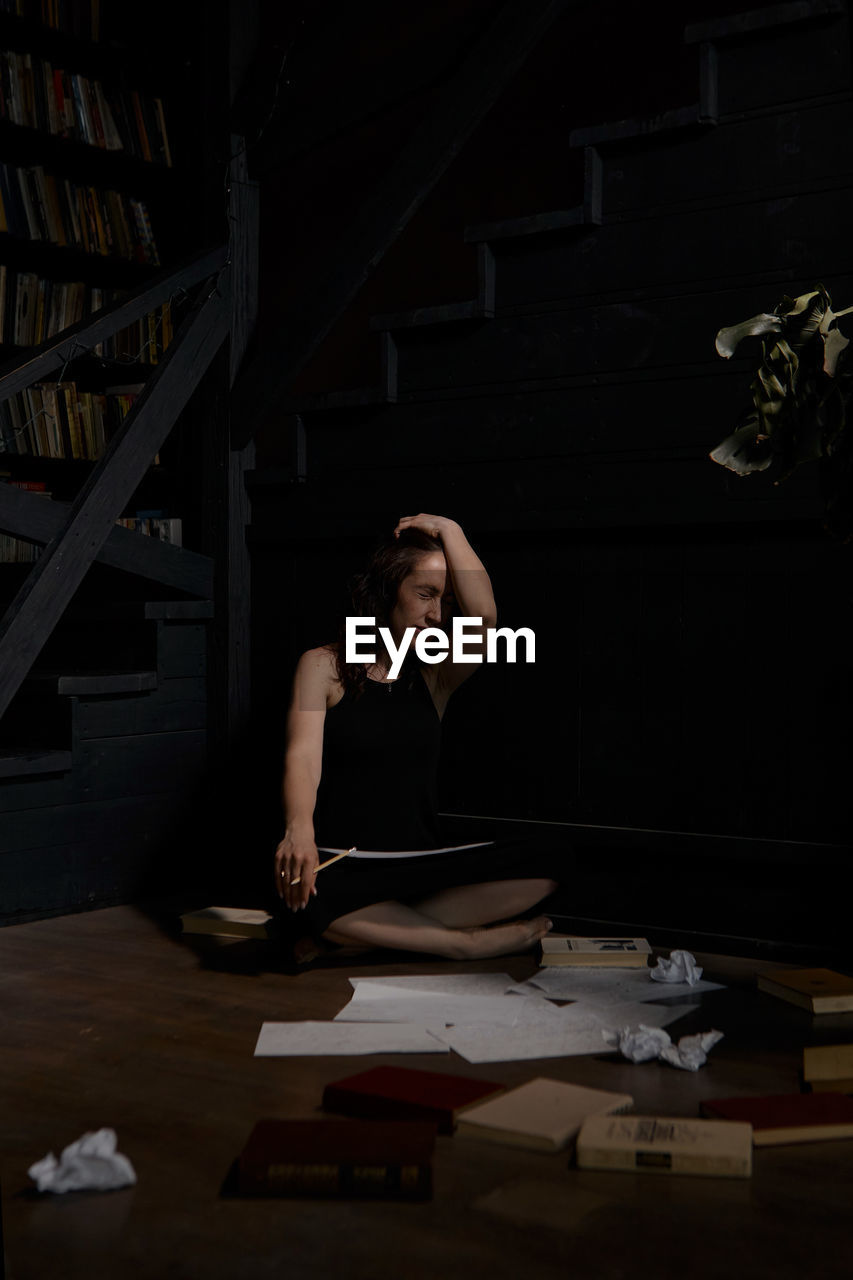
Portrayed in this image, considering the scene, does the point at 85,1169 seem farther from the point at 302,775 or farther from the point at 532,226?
the point at 532,226

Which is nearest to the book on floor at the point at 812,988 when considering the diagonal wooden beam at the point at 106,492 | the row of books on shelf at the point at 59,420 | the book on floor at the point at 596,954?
the book on floor at the point at 596,954

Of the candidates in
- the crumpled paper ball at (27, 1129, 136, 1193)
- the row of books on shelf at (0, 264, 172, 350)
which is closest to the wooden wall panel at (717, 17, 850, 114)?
the row of books on shelf at (0, 264, 172, 350)

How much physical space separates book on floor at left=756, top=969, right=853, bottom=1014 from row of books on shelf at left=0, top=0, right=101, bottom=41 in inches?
141

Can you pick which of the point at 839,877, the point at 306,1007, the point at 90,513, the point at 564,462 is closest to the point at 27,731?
the point at 90,513

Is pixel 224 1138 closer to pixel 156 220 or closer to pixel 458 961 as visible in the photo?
pixel 458 961

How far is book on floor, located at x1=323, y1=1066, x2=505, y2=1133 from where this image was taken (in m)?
2.08

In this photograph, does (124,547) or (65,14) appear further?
(65,14)

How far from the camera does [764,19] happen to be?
3123 millimetres

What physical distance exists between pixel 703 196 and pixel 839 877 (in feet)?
5.66

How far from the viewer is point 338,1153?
72.6 inches

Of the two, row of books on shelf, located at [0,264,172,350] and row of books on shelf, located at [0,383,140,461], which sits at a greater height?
row of books on shelf, located at [0,264,172,350]

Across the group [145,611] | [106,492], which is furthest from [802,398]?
[145,611]

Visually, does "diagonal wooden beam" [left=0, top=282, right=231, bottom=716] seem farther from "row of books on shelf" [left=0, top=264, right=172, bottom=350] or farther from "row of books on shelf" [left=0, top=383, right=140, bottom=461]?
"row of books on shelf" [left=0, top=383, right=140, bottom=461]

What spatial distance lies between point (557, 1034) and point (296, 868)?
691 mm
